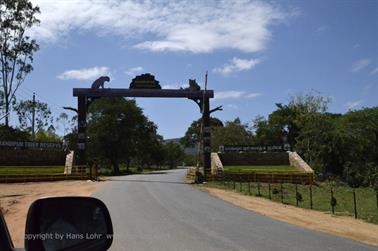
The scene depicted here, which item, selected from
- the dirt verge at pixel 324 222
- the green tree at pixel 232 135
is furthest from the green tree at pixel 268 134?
the dirt verge at pixel 324 222

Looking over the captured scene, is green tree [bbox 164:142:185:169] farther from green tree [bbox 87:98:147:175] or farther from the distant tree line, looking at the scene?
the distant tree line

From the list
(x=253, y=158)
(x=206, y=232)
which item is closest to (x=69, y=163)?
(x=253, y=158)

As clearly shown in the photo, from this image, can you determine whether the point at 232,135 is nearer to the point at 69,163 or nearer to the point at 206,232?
the point at 69,163

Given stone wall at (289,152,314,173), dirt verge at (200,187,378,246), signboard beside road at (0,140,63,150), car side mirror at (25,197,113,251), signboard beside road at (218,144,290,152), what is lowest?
dirt verge at (200,187,378,246)

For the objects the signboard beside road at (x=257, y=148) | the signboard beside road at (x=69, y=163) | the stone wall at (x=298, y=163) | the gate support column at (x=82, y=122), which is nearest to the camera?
the gate support column at (x=82, y=122)

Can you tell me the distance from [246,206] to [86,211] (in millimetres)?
21452

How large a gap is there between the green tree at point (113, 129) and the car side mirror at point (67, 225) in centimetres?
7131

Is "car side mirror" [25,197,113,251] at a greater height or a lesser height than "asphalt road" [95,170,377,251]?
greater

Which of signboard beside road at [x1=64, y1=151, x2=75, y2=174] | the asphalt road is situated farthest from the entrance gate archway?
the asphalt road

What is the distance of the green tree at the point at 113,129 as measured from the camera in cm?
7444

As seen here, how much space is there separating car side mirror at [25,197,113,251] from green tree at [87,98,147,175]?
71.3m

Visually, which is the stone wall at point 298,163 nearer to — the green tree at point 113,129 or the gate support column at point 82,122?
the gate support column at point 82,122

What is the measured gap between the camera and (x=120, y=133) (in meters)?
75.2

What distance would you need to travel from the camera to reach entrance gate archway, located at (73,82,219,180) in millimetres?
47812
